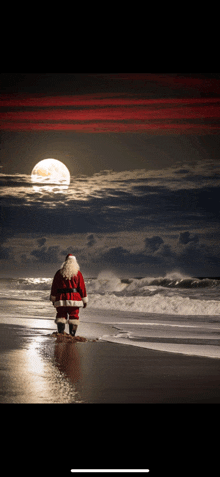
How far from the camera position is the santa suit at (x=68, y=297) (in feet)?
28.7

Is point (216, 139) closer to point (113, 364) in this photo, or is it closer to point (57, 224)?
point (57, 224)

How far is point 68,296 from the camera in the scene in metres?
8.79

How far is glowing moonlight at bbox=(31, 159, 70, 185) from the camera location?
19645 mm

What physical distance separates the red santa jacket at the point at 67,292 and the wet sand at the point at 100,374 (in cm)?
83

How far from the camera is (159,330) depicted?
10125 mm

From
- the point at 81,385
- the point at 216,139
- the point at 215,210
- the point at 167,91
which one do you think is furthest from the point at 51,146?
the point at 81,385

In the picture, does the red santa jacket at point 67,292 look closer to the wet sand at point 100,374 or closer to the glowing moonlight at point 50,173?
the wet sand at point 100,374

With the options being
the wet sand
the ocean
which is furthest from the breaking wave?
the wet sand

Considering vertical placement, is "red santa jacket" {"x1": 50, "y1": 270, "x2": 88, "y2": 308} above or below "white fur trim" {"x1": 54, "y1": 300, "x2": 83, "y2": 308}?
above

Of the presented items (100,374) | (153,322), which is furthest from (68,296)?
(153,322)

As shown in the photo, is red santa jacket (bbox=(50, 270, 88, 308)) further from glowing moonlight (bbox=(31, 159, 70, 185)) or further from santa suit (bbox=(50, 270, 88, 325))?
glowing moonlight (bbox=(31, 159, 70, 185))

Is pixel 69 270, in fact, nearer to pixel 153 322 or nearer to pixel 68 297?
pixel 68 297

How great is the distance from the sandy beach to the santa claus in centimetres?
58

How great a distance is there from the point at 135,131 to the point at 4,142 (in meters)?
4.20
